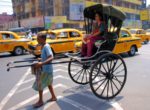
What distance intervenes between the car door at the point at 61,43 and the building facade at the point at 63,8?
119 ft

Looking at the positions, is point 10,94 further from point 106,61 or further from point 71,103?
point 106,61

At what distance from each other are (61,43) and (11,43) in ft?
12.0

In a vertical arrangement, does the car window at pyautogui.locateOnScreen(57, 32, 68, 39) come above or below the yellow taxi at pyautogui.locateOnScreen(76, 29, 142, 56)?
above

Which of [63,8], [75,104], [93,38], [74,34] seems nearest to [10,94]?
[75,104]

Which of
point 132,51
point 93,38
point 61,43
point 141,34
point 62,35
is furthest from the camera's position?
point 141,34

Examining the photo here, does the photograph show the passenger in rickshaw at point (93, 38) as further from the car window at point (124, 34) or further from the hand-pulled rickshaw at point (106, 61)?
the car window at point (124, 34)

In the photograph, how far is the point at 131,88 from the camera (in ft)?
25.1

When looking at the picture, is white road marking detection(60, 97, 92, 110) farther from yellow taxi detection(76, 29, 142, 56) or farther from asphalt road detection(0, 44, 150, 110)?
yellow taxi detection(76, 29, 142, 56)

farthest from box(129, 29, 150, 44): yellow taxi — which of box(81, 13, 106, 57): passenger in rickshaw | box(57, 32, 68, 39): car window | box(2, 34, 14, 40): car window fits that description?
box(81, 13, 106, 57): passenger in rickshaw

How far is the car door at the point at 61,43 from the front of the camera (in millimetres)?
15852

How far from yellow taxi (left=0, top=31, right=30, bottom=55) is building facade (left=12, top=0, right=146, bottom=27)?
34.2 metres

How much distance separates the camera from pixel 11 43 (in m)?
17.9

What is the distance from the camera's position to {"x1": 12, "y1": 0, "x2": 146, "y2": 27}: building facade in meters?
52.3

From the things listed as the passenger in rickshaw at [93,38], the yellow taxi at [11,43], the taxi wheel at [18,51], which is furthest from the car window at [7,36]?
the passenger in rickshaw at [93,38]
